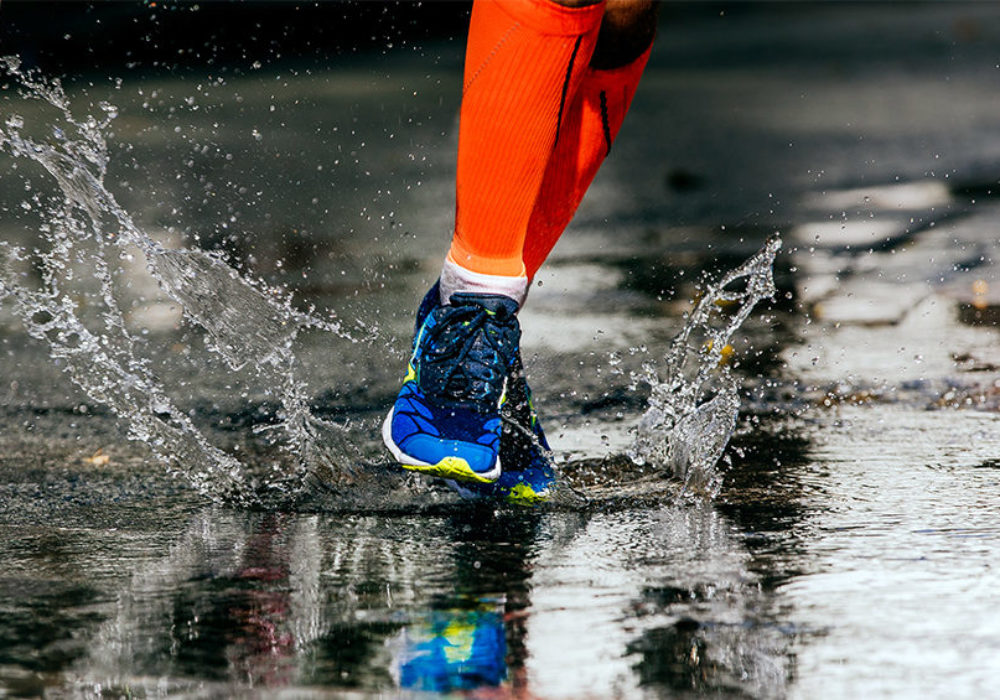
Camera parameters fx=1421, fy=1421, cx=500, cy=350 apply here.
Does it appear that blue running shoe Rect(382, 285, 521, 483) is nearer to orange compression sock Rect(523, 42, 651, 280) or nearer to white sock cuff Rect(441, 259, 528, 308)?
white sock cuff Rect(441, 259, 528, 308)

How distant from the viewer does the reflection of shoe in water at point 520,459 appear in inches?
104

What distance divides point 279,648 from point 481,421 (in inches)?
33.0

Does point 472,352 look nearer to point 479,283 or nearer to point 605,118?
point 479,283

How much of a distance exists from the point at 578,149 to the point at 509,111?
47 centimetres

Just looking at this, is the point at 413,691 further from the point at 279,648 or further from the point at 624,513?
the point at 624,513

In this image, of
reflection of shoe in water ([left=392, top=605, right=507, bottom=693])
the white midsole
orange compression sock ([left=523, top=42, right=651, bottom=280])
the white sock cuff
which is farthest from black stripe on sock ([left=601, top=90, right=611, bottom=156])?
reflection of shoe in water ([left=392, top=605, right=507, bottom=693])

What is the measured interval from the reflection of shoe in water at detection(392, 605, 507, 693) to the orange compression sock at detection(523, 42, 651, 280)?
3.79 ft

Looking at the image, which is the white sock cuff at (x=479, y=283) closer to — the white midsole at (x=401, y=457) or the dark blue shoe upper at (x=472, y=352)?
the dark blue shoe upper at (x=472, y=352)

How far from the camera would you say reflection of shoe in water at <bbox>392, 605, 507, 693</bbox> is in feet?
5.45

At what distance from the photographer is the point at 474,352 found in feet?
8.34

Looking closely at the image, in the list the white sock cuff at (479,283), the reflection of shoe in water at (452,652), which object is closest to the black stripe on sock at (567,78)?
the white sock cuff at (479,283)

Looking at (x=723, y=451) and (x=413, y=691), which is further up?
(x=723, y=451)

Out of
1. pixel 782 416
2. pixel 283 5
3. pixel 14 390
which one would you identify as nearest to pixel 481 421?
pixel 782 416

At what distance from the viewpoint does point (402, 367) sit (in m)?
3.86
